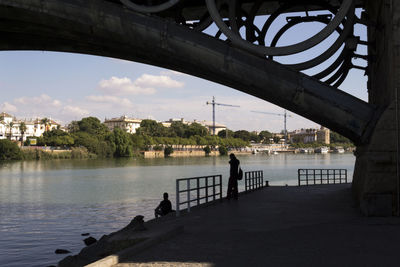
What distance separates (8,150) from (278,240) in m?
111

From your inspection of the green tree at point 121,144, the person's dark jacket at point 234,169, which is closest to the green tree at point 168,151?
the green tree at point 121,144

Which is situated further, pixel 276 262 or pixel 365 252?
pixel 365 252

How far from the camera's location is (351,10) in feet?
42.0

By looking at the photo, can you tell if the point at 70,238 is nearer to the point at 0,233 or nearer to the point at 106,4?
the point at 0,233

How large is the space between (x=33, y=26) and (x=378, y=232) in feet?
37.8

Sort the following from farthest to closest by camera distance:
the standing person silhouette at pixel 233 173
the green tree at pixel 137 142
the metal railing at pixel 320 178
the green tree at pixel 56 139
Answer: the green tree at pixel 137 142, the green tree at pixel 56 139, the metal railing at pixel 320 178, the standing person silhouette at pixel 233 173

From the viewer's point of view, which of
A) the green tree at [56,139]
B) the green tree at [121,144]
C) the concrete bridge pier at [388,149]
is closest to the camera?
the concrete bridge pier at [388,149]

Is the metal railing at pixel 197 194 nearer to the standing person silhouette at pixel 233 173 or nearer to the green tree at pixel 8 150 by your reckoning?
the standing person silhouette at pixel 233 173

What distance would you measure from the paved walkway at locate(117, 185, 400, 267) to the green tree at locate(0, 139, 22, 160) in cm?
10576

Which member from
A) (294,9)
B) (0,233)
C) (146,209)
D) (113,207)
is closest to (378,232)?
(294,9)

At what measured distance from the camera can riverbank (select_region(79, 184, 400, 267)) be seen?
23.6 feet

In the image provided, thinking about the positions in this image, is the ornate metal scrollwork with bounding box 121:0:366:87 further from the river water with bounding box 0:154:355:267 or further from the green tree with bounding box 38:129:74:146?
the green tree with bounding box 38:129:74:146

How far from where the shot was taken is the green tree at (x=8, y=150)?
109875mm

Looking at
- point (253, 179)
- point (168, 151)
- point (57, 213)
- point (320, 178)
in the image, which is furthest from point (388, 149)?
point (168, 151)
